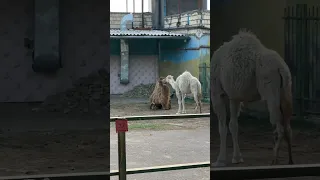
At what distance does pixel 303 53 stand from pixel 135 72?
57.3 ft

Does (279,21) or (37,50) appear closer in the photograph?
(37,50)

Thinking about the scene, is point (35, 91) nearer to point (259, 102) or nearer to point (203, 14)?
point (259, 102)

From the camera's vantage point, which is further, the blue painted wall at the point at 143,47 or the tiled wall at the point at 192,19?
the blue painted wall at the point at 143,47

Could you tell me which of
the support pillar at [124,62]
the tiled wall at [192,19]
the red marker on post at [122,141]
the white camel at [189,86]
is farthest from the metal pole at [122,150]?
the support pillar at [124,62]

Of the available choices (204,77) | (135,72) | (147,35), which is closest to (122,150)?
(204,77)

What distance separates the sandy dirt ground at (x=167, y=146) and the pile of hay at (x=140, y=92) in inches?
326

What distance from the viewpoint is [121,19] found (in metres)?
25.2

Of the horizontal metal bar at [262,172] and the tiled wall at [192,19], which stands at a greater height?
the tiled wall at [192,19]

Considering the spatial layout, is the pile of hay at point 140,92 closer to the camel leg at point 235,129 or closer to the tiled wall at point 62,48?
the camel leg at point 235,129

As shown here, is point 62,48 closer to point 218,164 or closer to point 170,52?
point 218,164

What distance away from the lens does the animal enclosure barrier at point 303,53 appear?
16.6 feet

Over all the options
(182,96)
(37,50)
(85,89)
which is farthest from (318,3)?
(182,96)

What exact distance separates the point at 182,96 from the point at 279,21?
1118 centimetres

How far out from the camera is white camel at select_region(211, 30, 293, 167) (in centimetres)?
493
